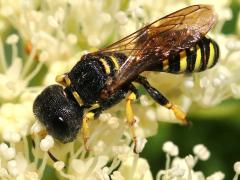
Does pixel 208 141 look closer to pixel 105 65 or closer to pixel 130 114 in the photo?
pixel 130 114

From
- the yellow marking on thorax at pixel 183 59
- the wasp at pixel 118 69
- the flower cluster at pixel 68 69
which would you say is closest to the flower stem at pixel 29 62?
the flower cluster at pixel 68 69

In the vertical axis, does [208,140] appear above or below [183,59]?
below

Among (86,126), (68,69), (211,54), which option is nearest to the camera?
(86,126)

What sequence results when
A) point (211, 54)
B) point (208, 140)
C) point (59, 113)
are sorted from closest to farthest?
point (59, 113), point (211, 54), point (208, 140)

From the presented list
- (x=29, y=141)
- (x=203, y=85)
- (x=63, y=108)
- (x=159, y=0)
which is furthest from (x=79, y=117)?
(x=159, y=0)

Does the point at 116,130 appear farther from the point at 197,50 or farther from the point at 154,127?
the point at 197,50

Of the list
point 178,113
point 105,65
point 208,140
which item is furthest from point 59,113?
point 208,140

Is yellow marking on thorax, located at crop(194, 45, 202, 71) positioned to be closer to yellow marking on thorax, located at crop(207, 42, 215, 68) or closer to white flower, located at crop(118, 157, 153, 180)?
yellow marking on thorax, located at crop(207, 42, 215, 68)
